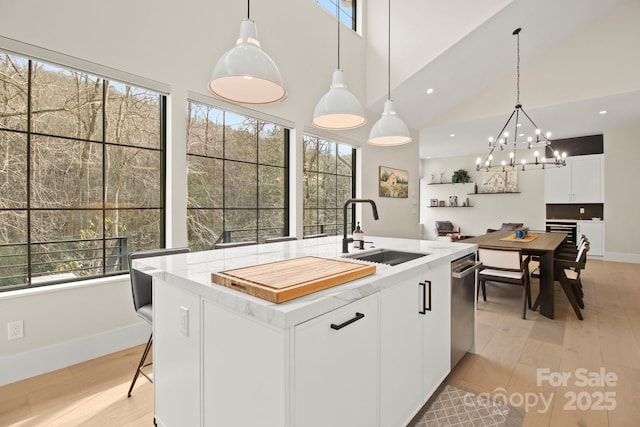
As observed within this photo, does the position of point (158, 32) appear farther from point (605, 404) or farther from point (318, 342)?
point (605, 404)

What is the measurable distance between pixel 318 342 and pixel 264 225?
2.89m

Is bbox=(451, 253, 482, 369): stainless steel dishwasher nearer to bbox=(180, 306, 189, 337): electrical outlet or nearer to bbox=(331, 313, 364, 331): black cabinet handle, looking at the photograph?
bbox=(331, 313, 364, 331): black cabinet handle

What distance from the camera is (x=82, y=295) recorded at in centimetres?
232

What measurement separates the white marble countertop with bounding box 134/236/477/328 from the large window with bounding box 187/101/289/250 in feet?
4.34

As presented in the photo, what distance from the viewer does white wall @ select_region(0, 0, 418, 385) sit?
2.10m

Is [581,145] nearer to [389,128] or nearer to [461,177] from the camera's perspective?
[461,177]

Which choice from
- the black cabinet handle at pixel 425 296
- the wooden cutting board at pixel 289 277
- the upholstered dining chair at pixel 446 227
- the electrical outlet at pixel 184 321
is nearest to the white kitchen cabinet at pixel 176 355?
the electrical outlet at pixel 184 321

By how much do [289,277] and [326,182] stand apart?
368 cm

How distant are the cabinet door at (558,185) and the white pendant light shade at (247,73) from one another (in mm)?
7802

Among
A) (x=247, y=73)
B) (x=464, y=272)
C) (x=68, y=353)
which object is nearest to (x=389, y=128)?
(x=464, y=272)

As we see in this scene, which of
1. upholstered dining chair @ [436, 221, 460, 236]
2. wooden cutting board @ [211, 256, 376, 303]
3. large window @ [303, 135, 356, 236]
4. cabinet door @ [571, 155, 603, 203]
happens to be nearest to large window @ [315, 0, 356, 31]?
large window @ [303, 135, 356, 236]

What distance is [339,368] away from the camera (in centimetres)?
108

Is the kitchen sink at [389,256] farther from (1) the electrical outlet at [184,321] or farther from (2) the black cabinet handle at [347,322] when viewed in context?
(1) the electrical outlet at [184,321]

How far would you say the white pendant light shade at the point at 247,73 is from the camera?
61.9 inches
